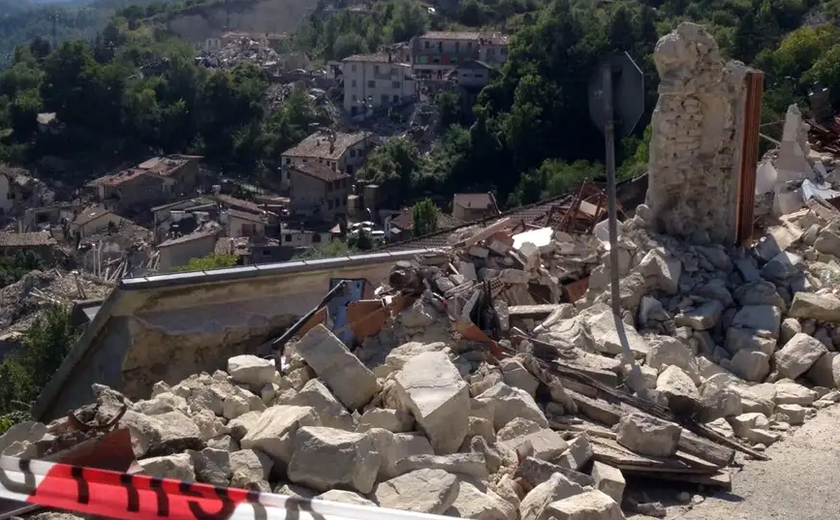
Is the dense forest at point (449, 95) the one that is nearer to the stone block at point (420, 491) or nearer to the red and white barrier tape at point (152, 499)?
the stone block at point (420, 491)

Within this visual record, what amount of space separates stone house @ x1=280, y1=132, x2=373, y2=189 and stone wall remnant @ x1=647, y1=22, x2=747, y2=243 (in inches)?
1426

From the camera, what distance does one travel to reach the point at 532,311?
6.71 meters

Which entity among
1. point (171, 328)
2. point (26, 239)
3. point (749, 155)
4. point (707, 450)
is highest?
point (749, 155)

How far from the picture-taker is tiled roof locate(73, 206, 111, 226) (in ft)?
134

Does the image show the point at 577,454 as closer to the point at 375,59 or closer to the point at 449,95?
the point at 449,95

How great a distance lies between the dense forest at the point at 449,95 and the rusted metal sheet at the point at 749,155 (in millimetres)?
9130

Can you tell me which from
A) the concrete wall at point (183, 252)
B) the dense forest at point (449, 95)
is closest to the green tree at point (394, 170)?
the dense forest at point (449, 95)

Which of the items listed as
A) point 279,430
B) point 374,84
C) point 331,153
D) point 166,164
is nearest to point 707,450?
point 279,430

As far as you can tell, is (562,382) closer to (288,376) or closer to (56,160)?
(288,376)

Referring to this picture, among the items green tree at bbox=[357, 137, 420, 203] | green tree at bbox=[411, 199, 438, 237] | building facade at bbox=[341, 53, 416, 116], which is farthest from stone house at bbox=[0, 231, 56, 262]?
building facade at bbox=[341, 53, 416, 116]

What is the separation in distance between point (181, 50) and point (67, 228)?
2393cm

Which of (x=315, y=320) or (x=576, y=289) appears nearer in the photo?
(x=315, y=320)

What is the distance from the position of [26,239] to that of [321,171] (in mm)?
12519

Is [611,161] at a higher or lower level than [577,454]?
higher
